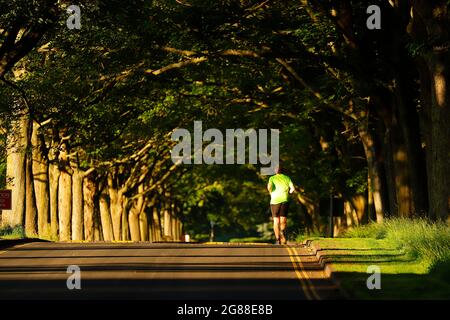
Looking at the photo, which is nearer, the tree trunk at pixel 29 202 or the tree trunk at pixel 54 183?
the tree trunk at pixel 29 202

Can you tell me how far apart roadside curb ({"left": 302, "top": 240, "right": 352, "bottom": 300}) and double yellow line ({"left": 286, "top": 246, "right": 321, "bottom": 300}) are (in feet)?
1.16

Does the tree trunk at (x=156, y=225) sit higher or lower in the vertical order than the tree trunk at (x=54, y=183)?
lower

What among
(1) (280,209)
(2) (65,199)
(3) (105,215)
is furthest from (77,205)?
(1) (280,209)

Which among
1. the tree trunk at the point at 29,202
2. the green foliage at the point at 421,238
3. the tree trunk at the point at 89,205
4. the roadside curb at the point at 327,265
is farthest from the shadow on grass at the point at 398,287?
the tree trunk at the point at 89,205

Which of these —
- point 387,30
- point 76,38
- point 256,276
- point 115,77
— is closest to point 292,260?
point 256,276

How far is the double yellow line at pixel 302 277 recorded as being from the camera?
15.8m

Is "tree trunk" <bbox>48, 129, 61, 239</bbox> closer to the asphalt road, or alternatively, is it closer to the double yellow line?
the asphalt road

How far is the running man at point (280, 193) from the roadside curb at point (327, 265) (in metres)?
1.33

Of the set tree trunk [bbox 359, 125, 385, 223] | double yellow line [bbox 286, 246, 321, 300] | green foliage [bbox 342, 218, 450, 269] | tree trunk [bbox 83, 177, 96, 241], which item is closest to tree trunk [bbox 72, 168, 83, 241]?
tree trunk [bbox 83, 177, 96, 241]

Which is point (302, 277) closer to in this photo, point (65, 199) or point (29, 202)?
point (29, 202)

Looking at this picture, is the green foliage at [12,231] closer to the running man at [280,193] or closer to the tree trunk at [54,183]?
the tree trunk at [54,183]

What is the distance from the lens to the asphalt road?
1603 cm
